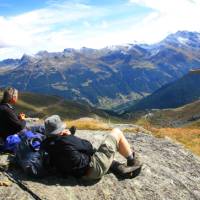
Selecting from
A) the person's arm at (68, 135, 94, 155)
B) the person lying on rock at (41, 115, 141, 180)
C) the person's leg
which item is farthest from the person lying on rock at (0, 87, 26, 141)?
the person's leg

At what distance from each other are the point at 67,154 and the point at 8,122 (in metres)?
3.64

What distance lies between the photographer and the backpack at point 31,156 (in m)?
13.8

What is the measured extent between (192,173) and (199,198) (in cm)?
268

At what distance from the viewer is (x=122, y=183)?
48.6ft

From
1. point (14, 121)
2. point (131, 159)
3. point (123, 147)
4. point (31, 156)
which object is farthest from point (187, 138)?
point (31, 156)

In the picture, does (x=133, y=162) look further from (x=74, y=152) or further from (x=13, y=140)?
(x=13, y=140)

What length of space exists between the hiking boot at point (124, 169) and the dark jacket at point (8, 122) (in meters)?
4.12

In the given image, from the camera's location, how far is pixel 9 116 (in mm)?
15711

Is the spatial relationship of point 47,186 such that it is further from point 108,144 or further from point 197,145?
point 197,145

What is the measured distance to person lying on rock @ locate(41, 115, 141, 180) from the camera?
13.5m

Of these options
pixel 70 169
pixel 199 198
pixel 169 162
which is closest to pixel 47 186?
pixel 70 169

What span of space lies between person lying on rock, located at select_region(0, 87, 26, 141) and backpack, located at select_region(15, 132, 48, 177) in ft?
4.18

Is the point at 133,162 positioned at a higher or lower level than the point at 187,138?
higher

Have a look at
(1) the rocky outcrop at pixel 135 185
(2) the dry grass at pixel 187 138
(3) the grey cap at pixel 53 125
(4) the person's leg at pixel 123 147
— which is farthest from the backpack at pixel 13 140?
(2) the dry grass at pixel 187 138
